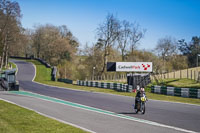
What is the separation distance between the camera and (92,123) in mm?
12594

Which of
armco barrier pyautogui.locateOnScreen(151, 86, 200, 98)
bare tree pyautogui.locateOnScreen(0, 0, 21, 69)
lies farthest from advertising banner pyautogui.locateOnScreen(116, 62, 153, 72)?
bare tree pyautogui.locateOnScreen(0, 0, 21, 69)

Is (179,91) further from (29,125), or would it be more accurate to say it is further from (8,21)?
(8,21)

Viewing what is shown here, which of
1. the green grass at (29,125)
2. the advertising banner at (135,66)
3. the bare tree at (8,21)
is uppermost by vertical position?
the bare tree at (8,21)

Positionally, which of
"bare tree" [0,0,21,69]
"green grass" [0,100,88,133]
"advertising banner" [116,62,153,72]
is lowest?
"green grass" [0,100,88,133]

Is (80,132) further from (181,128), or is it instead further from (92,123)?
(181,128)

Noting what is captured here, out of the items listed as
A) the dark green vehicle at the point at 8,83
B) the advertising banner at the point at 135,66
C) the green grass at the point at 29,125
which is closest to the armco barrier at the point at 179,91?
the advertising banner at the point at 135,66

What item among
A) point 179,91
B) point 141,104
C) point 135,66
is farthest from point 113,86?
point 141,104

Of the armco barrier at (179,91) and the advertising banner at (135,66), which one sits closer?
the armco barrier at (179,91)

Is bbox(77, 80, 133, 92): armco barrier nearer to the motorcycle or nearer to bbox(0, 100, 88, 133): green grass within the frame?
the motorcycle

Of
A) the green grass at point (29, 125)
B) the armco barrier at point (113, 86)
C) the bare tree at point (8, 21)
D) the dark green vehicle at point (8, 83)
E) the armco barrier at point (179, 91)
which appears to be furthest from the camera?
the bare tree at point (8, 21)

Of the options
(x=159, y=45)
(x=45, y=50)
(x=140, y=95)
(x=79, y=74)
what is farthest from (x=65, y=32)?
(x=140, y=95)

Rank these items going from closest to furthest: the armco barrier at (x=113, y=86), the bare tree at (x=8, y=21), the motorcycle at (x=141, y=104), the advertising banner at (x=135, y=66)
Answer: the motorcycle at (x=141, y=104) < the armco barrier at (x=113, y=86) < the advertising banner at (x=135, y=66) < the bare tree at (x=8, y=21)

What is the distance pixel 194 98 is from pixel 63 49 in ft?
188

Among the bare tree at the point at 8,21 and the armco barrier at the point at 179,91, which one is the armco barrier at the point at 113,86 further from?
the bare tree at the point at 8,21
